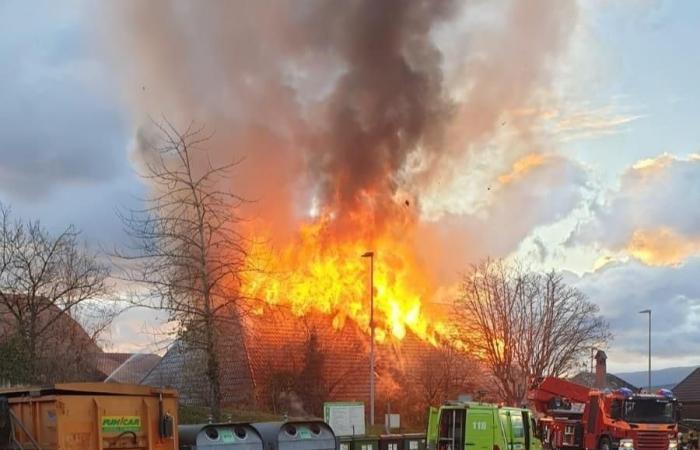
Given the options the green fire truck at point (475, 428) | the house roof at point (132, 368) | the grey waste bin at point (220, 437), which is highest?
the grey waste bin at point (220, 437)

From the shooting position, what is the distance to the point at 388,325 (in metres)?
41.2

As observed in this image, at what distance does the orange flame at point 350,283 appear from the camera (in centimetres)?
3653

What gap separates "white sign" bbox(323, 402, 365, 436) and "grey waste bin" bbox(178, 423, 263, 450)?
7.95m

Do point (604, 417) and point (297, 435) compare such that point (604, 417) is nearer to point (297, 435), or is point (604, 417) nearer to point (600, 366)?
point (600, 366)

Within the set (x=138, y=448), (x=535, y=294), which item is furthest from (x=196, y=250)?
(x=535, y=294)

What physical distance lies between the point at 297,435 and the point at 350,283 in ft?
82.4

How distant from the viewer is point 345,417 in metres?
22.3

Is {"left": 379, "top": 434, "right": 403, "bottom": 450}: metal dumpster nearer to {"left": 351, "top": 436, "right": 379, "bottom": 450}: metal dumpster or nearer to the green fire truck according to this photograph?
{"left": 351, "top": 436, "right": 379, "bottom": 450}: metal dumpster

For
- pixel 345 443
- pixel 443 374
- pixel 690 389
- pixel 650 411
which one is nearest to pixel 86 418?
pixel 345 443

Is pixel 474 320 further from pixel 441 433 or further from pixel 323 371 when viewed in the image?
pixel 441 433

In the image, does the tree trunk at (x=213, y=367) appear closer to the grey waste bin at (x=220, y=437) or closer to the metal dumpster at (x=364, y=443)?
the metal dumpster at (x=364, y=443)

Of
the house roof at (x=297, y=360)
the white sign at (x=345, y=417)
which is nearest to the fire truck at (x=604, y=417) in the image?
the white sign at (x=345, y=417)

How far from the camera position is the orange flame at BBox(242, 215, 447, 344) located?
120ft

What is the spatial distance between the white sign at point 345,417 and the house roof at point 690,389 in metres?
46.3
